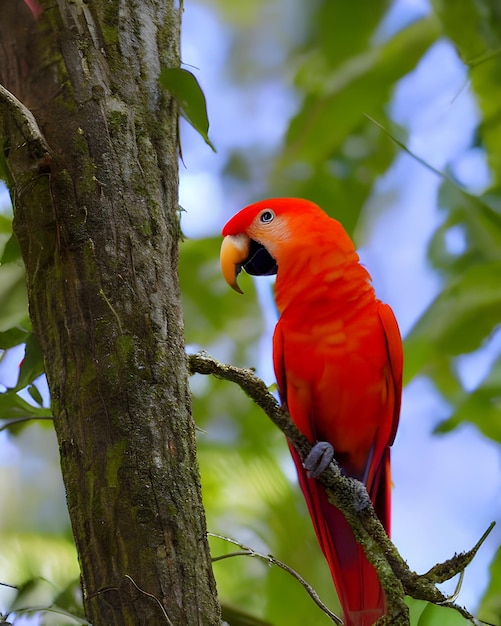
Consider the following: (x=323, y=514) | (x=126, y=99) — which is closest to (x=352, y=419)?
(x=323, y=514)

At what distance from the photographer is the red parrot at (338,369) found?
1125 millimetres

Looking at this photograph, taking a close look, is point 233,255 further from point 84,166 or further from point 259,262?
point 84,166

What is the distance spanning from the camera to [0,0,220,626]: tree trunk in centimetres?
72

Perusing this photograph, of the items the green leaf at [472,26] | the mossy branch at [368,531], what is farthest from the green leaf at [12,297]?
the green leaf at [472,26]

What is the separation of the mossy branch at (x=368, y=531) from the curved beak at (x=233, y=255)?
380mm

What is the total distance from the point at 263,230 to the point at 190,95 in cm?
44

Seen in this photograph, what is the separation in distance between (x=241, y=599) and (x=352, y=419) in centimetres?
97

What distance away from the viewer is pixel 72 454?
2.49 ft

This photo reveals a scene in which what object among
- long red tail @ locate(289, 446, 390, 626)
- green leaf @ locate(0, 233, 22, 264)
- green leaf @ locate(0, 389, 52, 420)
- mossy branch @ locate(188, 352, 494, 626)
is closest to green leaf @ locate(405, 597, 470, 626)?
mossy branch @ locate(188, 352, 494, 626)

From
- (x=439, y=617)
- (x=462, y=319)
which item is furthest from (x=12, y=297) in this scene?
(x=462, y=319)

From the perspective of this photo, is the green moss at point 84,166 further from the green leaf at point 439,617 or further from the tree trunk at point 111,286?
the green leaf at point 439,617

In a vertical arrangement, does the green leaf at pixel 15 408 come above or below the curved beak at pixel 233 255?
below

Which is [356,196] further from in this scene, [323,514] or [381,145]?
[323,514]

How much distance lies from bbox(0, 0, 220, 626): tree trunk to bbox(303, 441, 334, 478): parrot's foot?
0.78ft
